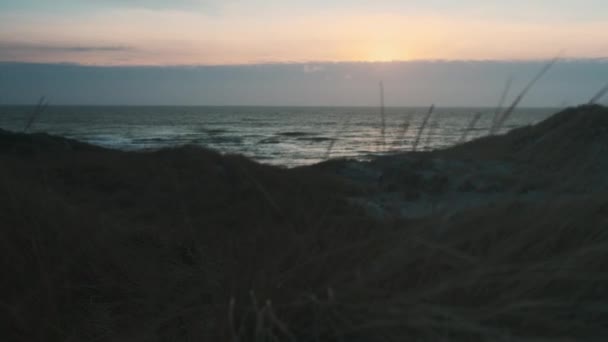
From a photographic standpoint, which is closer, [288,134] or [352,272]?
[352,272]

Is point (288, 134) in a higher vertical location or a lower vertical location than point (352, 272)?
lower

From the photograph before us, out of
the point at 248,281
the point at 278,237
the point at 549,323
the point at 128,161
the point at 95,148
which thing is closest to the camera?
the point at 549,323

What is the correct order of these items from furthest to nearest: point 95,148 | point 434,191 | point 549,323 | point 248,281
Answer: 1. point 95,148
2. point 434,191
3. point 248,281
4. point 549,323

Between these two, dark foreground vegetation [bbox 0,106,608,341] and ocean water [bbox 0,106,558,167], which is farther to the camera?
ocean water [bbox 0,106,558,167]

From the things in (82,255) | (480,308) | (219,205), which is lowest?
(219,205)

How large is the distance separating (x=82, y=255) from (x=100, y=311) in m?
0.36

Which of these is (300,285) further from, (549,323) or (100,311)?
(100,311)

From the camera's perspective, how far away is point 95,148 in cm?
1941

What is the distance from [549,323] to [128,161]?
10587 mm

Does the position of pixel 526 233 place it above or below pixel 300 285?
above

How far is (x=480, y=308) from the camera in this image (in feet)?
5.41

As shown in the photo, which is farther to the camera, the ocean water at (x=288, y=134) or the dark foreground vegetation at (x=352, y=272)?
the ocean water at (x=288, y=134)

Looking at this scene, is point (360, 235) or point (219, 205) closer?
point (360, 235)

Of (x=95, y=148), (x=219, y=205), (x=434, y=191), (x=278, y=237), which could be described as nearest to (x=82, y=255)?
(x=278, y=237)
